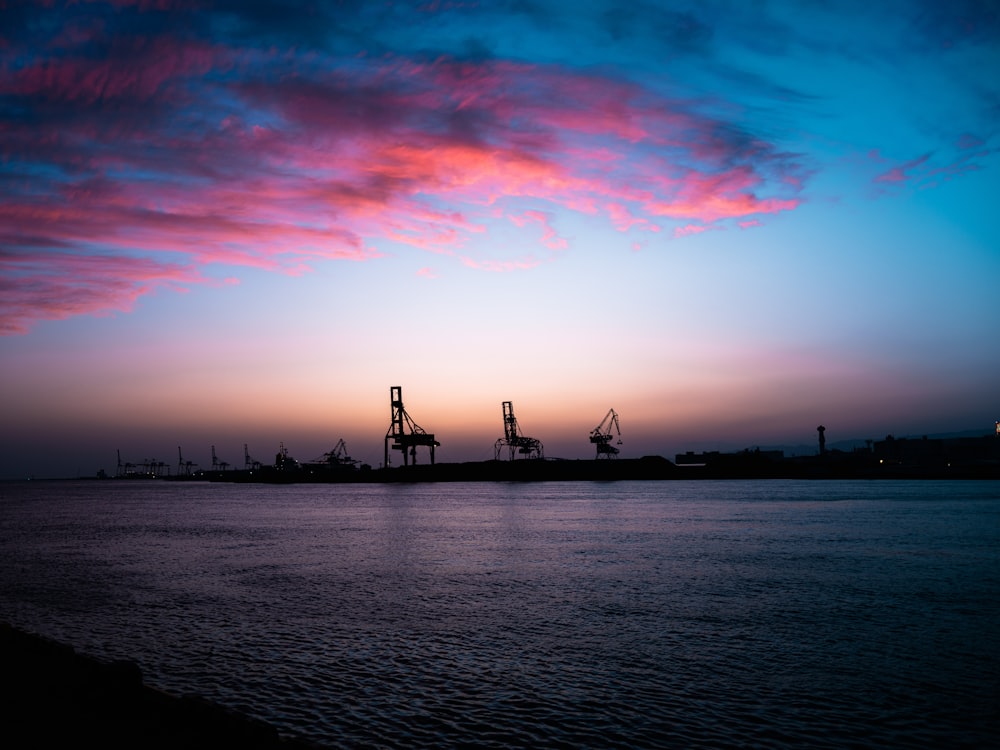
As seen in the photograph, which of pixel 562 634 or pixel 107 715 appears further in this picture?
pixel 562 634

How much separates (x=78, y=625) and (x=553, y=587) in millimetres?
16764

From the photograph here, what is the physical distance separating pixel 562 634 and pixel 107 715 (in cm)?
1249

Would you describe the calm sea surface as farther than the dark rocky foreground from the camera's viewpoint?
Yes

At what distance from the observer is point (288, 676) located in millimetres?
16328

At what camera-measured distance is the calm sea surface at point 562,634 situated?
525 inches

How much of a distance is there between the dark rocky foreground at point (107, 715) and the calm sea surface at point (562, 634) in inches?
114

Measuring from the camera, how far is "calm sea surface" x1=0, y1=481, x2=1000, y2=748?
13.3 m

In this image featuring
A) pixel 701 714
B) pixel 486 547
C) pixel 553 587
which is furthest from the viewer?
pixel 486 547

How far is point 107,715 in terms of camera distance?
10.8m

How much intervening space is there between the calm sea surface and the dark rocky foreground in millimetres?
2889

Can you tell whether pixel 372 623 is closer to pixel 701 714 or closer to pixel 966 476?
pixel 701 714

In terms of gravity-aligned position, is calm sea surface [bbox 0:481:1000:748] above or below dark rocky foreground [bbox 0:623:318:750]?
below

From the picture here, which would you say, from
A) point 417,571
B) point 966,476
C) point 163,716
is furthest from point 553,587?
point 966,476

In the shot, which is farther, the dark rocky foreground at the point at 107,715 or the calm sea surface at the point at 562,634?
the calm sea surface at the point at 562,634
